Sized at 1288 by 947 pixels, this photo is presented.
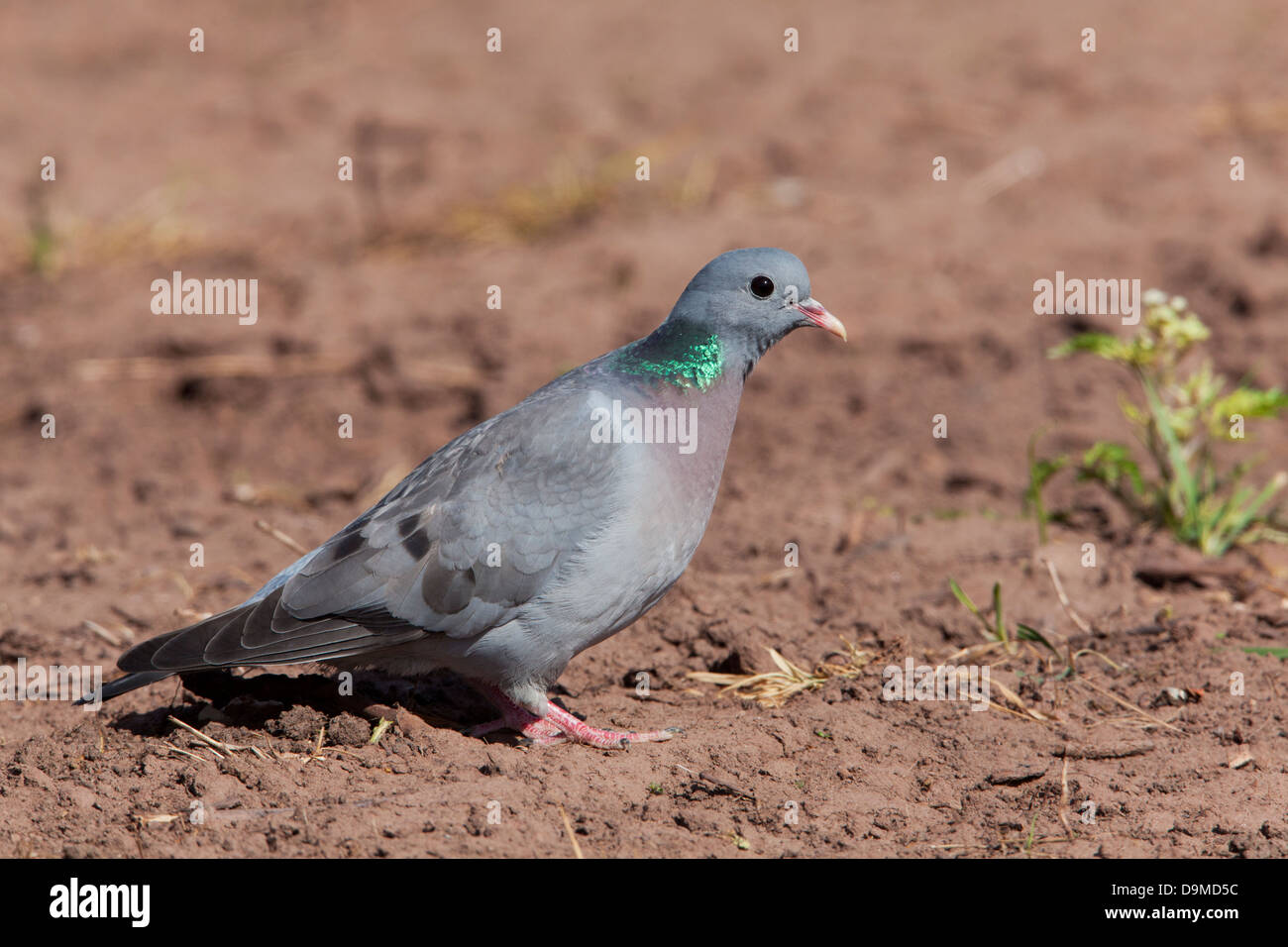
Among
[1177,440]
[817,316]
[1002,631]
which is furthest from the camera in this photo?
[1177,440]

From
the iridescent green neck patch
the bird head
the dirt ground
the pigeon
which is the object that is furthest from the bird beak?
the dirt ground

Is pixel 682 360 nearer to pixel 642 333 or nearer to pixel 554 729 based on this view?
pixel 554 729

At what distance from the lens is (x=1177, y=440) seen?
5.50 metres

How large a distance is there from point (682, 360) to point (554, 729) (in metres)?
1.30

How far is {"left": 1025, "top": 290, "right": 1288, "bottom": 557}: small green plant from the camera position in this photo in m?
5.20

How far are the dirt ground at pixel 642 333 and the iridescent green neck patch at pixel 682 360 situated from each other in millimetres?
1072

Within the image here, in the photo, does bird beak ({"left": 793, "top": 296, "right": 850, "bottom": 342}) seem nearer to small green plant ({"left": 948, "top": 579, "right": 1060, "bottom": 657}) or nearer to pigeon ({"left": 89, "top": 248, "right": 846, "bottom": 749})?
pigeon ({"left": 89, "top": 248, "right": 846, "bottom": 749})

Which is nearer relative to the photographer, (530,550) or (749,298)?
(530,550)

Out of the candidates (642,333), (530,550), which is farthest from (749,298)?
(642,333)

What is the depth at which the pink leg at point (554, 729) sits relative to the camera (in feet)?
14.3

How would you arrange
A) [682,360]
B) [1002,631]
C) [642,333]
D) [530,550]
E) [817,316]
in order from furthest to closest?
1. [642,333]
2. [1002,631]
3. [817,316]
4. [682,360]
5. [530,550]

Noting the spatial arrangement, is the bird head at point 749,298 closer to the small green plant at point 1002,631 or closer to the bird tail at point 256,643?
the small green plant at point 1002,631

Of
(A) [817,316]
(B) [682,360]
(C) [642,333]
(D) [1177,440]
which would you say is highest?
(C) [642,333]

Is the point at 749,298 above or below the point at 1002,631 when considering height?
above
